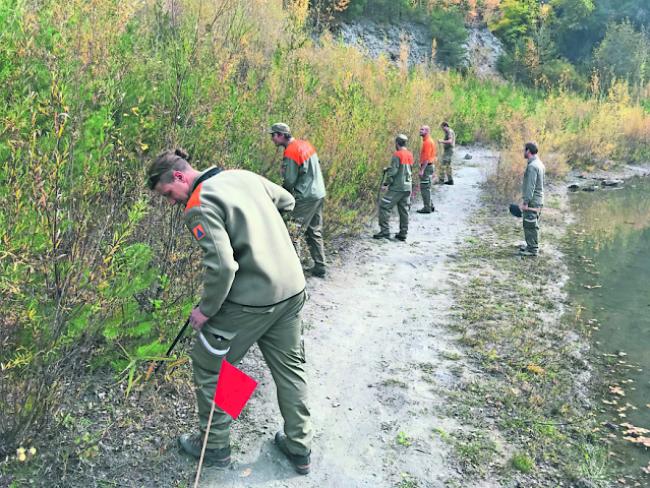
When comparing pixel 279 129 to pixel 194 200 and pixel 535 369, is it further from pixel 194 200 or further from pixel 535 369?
pixel 535 369

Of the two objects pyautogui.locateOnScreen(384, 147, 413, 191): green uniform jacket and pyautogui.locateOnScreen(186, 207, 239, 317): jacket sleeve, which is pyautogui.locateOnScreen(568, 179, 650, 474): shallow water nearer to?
pyautogui.locateOnScreen(384, 147, 413, 191): green uniform jacket

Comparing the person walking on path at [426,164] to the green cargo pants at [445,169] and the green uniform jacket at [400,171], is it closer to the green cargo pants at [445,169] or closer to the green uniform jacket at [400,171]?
the green uniform jacket at [400,171]

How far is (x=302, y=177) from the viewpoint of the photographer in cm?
660

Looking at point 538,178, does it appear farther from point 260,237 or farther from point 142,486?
point 142,486

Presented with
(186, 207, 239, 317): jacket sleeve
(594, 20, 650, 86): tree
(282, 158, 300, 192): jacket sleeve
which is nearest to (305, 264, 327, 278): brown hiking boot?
(282, 158, 300, 192): jacket sleeve

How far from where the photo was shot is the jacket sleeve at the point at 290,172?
21.2ft

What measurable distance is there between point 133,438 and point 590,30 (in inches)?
1858

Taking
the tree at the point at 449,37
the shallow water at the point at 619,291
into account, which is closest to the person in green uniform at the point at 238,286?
the shallow water at the point at 619,291

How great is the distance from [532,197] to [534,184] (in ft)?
0.74

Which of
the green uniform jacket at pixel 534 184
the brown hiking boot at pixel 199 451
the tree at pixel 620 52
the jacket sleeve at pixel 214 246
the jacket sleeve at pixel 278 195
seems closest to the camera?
the jacket sleeve at pixel 214 246

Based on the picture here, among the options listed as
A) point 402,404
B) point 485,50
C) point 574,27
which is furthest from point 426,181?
point 574,27

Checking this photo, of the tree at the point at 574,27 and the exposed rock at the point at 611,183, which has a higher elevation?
the tree at the point at 574,27

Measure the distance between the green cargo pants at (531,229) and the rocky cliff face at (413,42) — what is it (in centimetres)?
1493

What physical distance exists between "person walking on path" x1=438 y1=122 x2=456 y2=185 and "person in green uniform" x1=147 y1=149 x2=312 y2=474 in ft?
37.6
